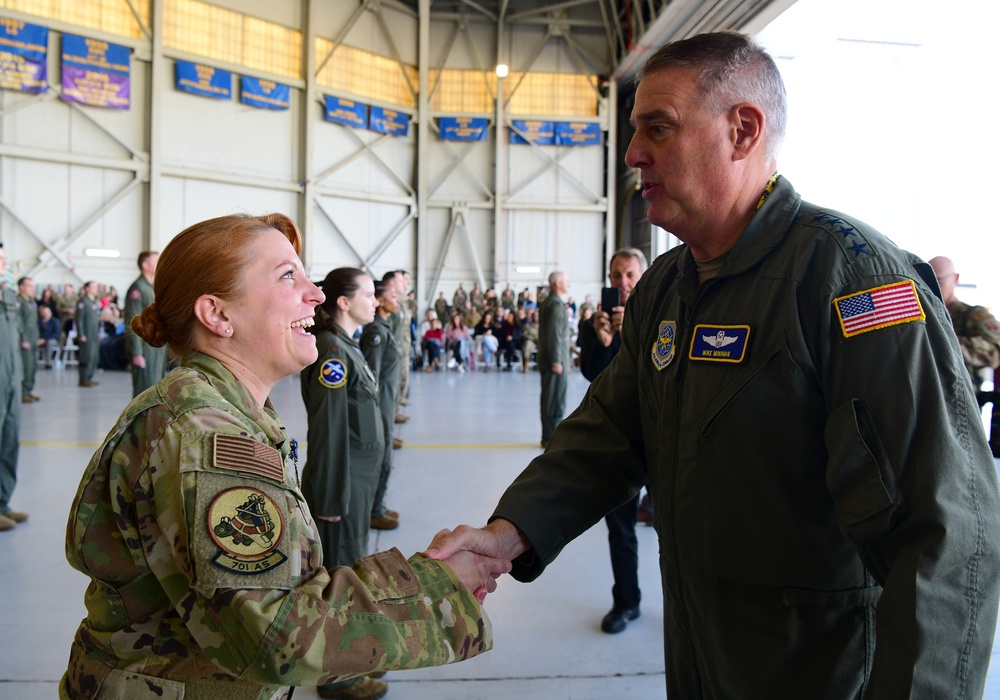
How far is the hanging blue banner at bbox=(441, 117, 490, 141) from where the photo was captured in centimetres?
2061

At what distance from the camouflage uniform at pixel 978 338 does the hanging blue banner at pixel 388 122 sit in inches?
677

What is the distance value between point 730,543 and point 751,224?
25.8 inches

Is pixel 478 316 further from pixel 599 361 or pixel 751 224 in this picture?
pixel 751 224

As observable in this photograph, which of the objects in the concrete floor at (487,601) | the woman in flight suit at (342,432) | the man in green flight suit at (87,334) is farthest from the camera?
the man in green flight suit at (87,334)

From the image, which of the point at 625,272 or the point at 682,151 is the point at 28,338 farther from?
the point at 682,151

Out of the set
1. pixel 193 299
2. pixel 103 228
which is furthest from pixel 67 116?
pixel 193 299

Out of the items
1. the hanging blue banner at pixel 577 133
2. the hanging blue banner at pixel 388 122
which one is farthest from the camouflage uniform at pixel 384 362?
the hanging blue banner at pixel 577 133

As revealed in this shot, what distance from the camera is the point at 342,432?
336 centimetres

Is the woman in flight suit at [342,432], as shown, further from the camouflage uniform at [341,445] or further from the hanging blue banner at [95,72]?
the hanging blue banner at [95,72]

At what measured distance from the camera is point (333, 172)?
752 inches

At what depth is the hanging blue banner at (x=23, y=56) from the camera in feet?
47.6

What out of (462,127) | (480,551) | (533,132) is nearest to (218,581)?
(480,551)

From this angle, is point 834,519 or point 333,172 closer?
point 834,519

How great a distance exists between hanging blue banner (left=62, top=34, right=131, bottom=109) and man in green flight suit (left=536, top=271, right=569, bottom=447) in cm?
1324
